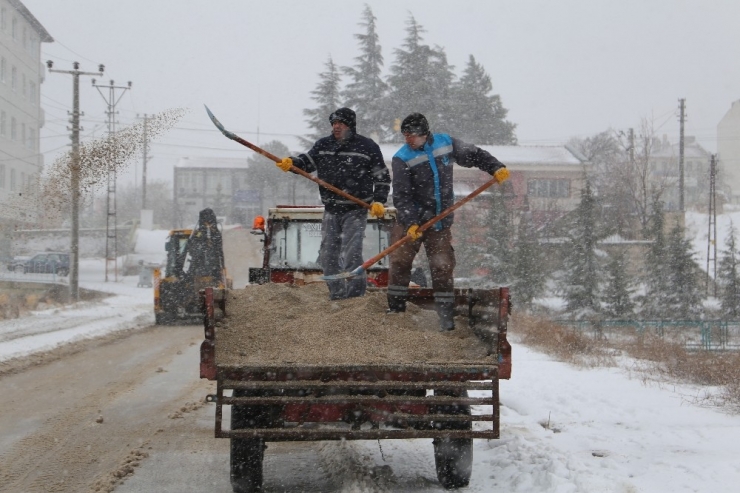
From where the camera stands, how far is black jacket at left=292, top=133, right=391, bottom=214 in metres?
6.84

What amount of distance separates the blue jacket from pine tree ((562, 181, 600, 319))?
28.8m

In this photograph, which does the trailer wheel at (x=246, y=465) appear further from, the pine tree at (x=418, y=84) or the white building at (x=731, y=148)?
the white building at (x=731, y=148)

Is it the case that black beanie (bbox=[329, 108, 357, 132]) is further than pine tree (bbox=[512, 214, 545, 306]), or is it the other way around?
pine tree (bbox=[512, 214, 545, 306])

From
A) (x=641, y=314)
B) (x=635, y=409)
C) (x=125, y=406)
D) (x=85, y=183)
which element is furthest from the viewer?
(x=641, y=314)

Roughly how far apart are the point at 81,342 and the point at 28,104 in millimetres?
42245

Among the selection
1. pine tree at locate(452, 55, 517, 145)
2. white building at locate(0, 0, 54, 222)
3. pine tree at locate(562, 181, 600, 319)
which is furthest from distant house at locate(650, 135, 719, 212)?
white building at locate(0, 0, 54, 222)

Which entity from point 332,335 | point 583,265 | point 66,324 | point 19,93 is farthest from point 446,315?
point 19,93

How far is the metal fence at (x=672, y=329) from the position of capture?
25.7 meters

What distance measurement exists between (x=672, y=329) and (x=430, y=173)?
25441mm

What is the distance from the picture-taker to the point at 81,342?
16.1 metres

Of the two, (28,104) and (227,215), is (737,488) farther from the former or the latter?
(227,215)

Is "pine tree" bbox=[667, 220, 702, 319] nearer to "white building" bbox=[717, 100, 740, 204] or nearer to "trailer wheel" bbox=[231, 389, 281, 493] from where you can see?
"trailer wheel" bbox=[231, 389, 281, 493]

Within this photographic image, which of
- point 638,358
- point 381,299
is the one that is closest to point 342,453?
point 381,299

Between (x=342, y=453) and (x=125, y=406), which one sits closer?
(x=342, y=453)
